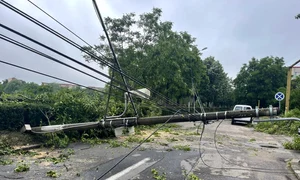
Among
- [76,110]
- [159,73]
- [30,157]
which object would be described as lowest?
[30,157]

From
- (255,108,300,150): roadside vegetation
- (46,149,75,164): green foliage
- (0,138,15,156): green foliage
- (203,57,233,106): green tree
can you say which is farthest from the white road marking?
(203,57,233,106): green tree

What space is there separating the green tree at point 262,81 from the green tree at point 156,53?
15341 millimetres

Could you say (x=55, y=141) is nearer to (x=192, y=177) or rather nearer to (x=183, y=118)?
(x=183, y=118)

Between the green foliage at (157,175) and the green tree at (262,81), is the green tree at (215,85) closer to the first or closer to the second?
the green tree at (262,81)

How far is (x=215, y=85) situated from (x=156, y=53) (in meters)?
19.4

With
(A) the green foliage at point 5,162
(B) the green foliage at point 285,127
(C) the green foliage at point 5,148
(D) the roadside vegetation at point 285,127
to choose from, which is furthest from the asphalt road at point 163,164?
(B) the green foliage at point 285,127

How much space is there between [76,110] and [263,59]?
3664 cm

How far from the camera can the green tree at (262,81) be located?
120ft

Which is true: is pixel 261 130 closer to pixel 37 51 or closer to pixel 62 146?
pixel 62 146

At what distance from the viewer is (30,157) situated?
720 centimetres

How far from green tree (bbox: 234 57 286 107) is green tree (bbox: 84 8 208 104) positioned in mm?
15341

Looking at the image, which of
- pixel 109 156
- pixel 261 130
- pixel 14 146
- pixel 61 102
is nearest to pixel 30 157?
pixel 14 146

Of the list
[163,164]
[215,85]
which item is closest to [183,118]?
[163,164]

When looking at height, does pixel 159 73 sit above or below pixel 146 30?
below
